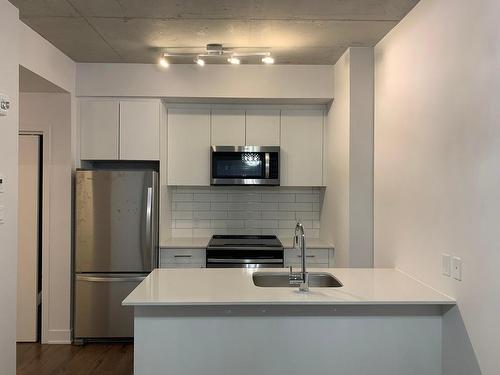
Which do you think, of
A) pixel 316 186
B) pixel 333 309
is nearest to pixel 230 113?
pixel 316 186

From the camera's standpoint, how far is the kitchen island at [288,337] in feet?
7.32

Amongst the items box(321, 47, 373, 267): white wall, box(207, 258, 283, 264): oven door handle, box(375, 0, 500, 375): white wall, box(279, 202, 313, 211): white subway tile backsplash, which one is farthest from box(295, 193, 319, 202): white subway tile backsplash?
box(375, 0, 500, 375): white wall

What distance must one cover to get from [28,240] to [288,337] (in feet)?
9.39

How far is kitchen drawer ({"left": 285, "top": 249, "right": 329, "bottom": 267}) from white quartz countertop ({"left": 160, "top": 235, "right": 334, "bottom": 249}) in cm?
5

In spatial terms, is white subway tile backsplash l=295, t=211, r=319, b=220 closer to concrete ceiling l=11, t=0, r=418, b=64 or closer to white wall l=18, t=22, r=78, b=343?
concrete ceiling l=11, t=0, r=418, b=64

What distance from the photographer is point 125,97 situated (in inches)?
163

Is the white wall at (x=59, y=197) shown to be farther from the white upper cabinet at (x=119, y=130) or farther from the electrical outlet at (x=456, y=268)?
the electrical outlet at (x=456, y=268)

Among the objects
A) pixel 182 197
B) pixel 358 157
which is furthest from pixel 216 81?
pixel 358 157

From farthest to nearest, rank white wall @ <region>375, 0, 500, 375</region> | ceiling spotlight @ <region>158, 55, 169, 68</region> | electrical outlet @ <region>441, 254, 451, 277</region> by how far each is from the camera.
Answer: ceiling spotlight @ <region>158, 55, 169, 68</region> < electrical outlet @ <region>441, 254, 451, 277</region> < white wall @ <region>375, 0, 500, 375</region>

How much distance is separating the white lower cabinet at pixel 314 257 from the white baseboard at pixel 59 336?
7.10 ft

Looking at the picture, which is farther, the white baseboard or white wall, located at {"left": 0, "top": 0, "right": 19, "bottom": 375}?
the white baseboard

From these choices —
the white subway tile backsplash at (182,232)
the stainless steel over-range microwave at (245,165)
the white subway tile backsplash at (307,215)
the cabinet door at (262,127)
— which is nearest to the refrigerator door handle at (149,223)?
the stainless steel over-range microwave at (245,165)

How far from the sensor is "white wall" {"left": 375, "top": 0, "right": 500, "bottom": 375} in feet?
6.15

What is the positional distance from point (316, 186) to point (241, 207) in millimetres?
879
